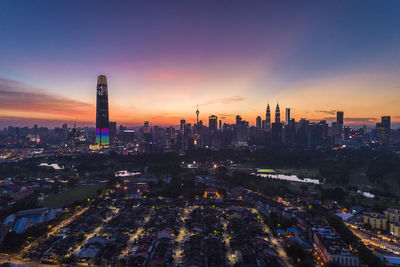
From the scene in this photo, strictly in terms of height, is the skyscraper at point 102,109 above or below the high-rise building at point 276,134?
above

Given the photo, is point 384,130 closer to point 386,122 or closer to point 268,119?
point 386,122

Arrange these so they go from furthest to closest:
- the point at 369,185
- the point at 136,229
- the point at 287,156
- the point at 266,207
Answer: the point at 287,156, the point at 369,185, the point at 266,207, the point at 136,229

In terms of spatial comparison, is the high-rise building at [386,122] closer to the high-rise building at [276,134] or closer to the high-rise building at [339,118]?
the high-rise building at [339,118]

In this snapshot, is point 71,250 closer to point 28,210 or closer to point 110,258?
point 110,258

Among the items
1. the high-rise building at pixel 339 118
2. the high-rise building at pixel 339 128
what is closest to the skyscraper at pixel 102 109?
the high-rise building at pixel 339 128

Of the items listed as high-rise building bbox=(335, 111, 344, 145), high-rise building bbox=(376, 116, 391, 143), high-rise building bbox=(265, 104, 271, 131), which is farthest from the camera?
high-rise building bbox=(265, 104, 271, 131)

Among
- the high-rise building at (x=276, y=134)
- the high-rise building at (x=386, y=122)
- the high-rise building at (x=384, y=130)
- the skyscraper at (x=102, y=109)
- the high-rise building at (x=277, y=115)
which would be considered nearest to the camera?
the skyscraper at (x=102, y=109)

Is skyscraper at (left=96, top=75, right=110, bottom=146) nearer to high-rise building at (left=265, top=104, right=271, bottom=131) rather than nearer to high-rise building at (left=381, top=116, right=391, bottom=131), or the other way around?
high-rise building at (left=265, top=104, right=271, bottom=131)

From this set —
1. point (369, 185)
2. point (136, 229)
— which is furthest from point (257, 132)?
point (136, 229)

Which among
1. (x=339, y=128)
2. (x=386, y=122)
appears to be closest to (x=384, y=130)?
(x=386, y=122)

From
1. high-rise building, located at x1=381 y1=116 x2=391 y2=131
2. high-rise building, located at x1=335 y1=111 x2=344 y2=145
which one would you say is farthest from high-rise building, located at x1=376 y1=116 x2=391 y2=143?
high-rise building, located at x1=335 y1=111 x2=344 y2=145

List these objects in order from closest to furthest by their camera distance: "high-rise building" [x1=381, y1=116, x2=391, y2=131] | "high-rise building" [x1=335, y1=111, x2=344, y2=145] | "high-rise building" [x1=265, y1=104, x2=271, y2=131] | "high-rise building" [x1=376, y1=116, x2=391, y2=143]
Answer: "high-rise building" [x1=376, y1=116, x2=391, y2=143] → "high-rise building" [x1=381, y1=116, x2=391, y2=131] → "high-rise building" [x1=335, y1=111, x2=344, y2=145] → "high-rise building" [x1=265, y1=104, x2=271, y2=131]
